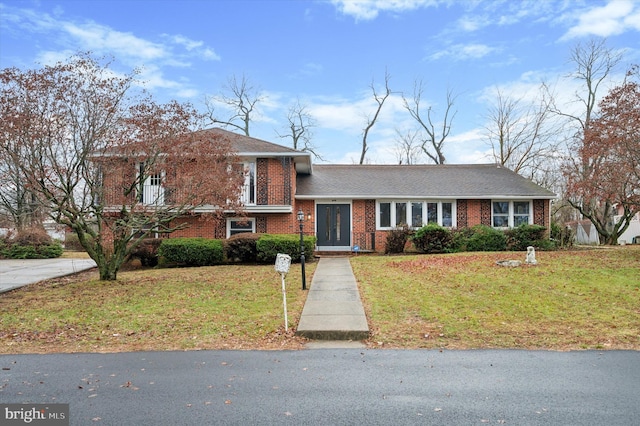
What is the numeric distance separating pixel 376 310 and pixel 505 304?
2.59m

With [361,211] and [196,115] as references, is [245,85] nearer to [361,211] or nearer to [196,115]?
[361,211]

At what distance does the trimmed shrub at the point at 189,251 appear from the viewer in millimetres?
14961

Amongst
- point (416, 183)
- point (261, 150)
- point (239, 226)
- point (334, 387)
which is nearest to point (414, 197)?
point (416, 183)

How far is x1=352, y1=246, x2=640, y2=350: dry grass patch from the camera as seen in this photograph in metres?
6.20

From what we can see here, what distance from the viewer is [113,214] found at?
46.8 ft

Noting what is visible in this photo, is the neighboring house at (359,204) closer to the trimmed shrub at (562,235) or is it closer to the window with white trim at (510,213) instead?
the window with white trim at (510,213)

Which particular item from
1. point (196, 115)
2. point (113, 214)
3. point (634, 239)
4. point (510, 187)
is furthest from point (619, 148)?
point (634, 239)

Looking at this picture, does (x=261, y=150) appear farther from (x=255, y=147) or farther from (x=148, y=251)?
(x=148, y=251)

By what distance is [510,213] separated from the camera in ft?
65.1

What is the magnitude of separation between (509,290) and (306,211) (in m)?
11.2

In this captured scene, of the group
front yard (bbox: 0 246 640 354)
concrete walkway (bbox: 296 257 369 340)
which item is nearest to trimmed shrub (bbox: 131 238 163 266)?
front yard (bbox: 0 246 640 354)

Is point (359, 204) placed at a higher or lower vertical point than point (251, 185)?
lower

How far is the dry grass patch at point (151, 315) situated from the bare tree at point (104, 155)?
1.87 m

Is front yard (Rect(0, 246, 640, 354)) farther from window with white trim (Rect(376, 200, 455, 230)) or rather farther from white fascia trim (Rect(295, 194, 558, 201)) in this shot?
window with white trim (Rect(376, 200, 455, 230))
